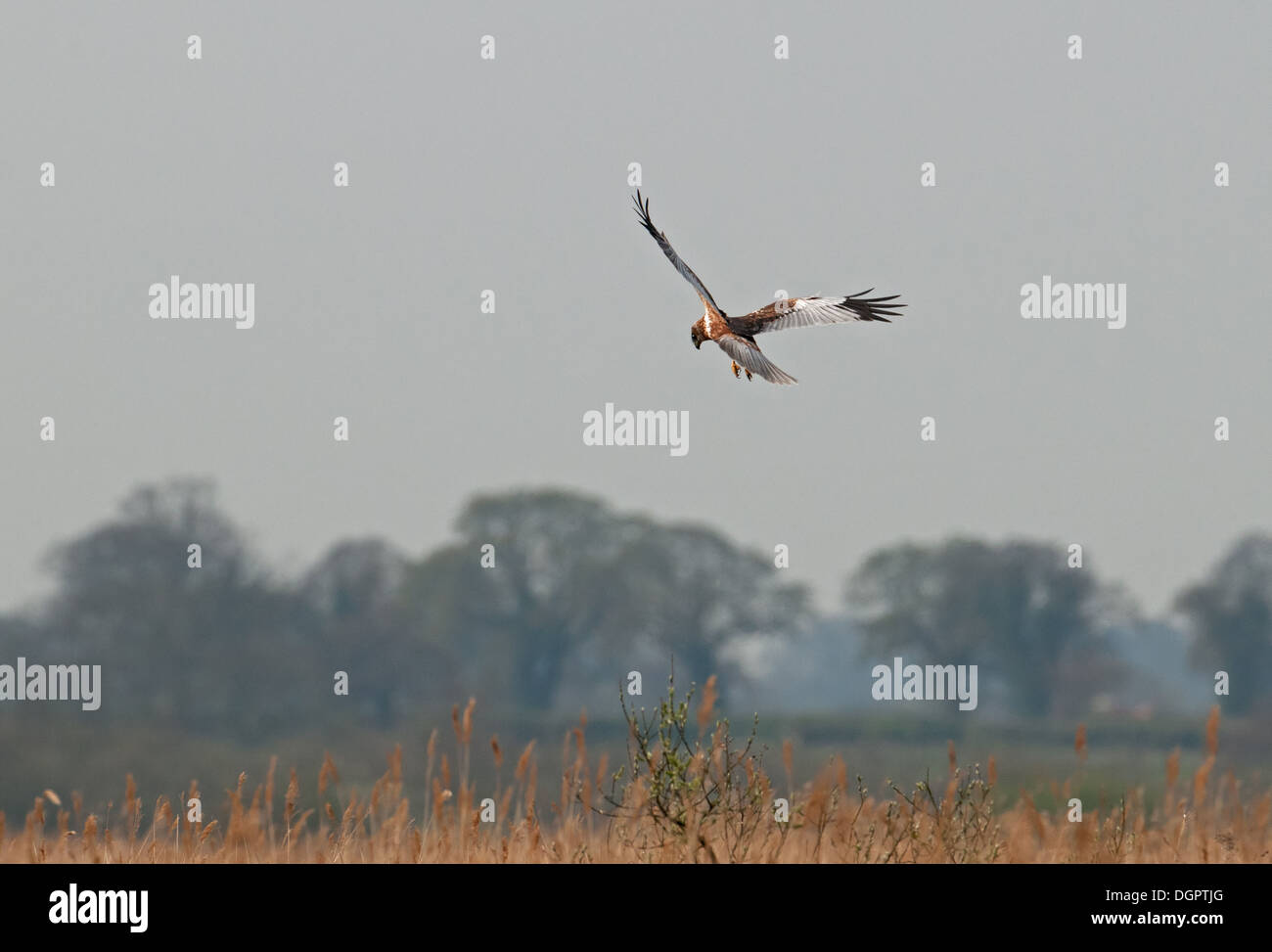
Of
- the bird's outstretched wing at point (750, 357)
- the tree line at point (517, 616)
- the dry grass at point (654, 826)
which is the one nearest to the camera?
the dry grass at point (654, 826)

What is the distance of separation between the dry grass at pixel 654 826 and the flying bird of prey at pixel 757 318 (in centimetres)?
225

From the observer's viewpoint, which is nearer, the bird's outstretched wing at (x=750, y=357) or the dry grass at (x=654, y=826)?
the dry grass at (x=654, y=826)

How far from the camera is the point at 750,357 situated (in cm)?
880

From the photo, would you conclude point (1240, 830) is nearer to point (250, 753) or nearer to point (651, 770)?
point (651, 770)

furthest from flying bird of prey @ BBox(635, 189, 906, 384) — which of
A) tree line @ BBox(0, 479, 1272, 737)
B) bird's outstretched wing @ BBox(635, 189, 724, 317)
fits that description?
tree line @ BBox(0, 479, 1272, 737)

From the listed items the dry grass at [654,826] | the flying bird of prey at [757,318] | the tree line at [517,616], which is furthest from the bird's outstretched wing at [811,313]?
the tree line at [517,616]

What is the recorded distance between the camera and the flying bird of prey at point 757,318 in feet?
28.8

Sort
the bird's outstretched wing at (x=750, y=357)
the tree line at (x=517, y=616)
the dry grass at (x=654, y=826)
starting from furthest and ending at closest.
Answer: the tree line at (x=517, y=616) → the bird's outstretched wing at (x=750, y=357) → the dry grass at (x=654, y=826)

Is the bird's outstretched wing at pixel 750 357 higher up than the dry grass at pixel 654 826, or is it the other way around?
the bird's outstretched wing at pixel 750 357

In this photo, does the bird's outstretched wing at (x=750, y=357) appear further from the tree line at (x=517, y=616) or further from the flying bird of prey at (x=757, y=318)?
the tree line at (x=517, y=616)

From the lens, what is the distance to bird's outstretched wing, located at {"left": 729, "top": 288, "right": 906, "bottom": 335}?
940 cm

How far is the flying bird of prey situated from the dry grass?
88.4 inches

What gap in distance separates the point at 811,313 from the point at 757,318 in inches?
16.4
